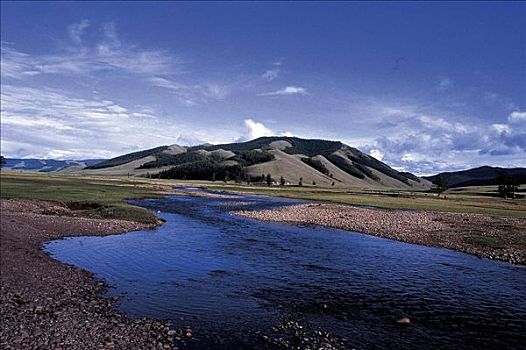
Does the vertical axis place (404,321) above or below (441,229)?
below

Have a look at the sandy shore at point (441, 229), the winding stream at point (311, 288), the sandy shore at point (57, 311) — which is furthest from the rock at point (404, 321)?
the sandy shore at point (441, 229)

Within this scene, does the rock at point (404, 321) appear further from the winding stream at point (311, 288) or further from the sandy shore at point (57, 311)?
the sandy shore at point (57, 311)

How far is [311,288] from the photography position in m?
25.5

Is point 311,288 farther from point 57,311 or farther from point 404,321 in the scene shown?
point 57,311

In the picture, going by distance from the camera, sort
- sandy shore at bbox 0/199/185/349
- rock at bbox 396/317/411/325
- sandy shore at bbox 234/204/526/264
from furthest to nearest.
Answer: sandy shore at bbox 234/204/526/264, rock at bbox 396/317/411/325, sandy shore at bbox 0/199/185/349

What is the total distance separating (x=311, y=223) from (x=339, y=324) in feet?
145

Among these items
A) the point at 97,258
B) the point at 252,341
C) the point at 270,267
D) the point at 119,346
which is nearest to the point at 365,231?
the point at 270,267

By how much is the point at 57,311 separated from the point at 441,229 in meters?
49.3

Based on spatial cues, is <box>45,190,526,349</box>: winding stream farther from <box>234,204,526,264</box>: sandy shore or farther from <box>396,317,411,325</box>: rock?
<box>234,204,526,264</box>: sandy shore

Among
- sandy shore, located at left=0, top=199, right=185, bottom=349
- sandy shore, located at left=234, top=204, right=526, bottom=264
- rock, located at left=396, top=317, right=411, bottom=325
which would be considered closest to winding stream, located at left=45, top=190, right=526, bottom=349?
rock, located at left=396, top=317, right=411, bottom=325

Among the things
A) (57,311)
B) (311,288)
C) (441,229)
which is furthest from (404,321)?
(441,229)

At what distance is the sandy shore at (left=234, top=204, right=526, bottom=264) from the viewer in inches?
1615

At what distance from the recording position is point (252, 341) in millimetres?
16812

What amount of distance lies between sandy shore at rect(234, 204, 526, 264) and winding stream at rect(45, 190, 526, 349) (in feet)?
12.3
